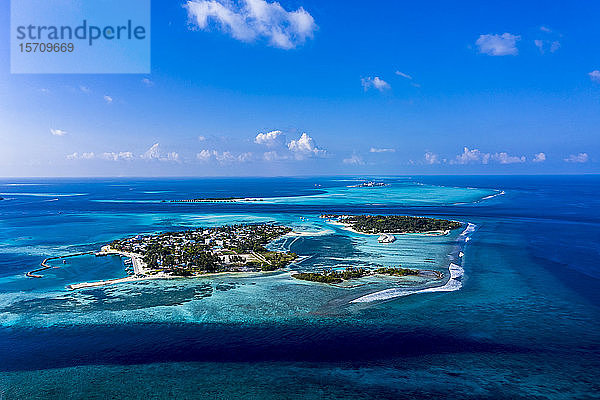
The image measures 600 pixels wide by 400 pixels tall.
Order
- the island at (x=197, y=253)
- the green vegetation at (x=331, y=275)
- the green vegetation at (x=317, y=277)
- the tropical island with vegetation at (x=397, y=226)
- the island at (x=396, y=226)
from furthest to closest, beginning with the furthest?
the tropical island with vegetation at (x=397, y=226) < the island at (x=396, y=226) < the island at (x=197, y=253) < the green vegetation at (x=331, y=275) < the green vegetation at (x=317, y=277)

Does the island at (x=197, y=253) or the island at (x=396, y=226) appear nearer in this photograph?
the island at (x=197, y=253)

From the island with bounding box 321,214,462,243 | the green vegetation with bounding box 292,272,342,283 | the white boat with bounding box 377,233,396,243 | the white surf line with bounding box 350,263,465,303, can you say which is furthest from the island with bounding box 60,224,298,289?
the white boat with bounding box 377,233,396,243

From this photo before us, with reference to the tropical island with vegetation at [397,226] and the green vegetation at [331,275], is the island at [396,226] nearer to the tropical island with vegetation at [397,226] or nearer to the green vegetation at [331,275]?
the tropical island with vegetation at [397,226]

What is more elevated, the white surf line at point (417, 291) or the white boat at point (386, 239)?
the white boat at point (386, 239)

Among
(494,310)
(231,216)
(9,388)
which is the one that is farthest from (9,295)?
(231,216)

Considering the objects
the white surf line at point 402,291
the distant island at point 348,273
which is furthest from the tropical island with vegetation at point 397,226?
the white surf line at point 402,291

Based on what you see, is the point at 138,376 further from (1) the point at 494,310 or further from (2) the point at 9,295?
(1) the point at 494,310

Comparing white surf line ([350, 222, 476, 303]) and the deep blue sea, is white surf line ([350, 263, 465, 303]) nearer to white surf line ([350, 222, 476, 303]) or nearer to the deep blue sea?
Answer: white surf line ([350, 222, 476, 303])

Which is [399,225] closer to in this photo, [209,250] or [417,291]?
[209,250]
